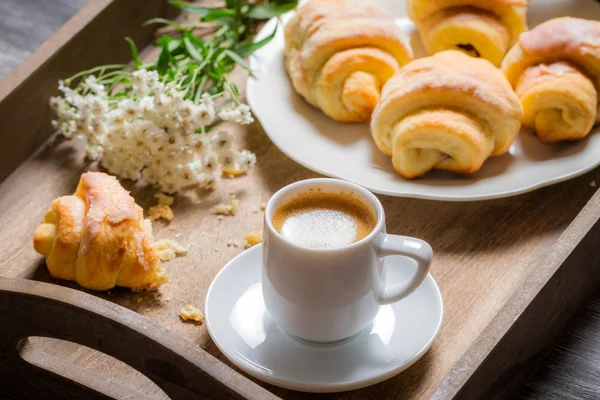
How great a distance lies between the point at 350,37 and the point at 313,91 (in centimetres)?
10

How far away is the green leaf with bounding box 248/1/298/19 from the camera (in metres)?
1.39

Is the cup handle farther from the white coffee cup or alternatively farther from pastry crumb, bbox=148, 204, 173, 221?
pastry crumb, bbox=148, 204, 173, 221

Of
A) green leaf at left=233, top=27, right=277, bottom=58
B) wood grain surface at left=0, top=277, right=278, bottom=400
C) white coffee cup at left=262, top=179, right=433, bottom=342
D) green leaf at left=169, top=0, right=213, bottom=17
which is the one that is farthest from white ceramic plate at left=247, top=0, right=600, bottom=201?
wood grain surface at left=0, top=277, right=278, bottom=400

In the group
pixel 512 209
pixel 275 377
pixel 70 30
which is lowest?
pixel 512 209

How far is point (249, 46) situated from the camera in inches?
52.8

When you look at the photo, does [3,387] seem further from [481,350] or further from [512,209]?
[512,209]

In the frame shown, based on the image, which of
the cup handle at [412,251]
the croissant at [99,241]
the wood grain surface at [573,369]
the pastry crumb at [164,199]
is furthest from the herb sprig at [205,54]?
the wood grain surface at [573,369]


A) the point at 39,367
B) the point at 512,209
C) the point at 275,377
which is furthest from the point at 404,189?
the point at 39,367

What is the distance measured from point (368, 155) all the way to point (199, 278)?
34 cm

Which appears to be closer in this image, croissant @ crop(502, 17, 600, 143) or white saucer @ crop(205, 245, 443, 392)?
white saucer @ crop(205, 245, 443, 392)

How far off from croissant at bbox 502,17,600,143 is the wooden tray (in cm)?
9

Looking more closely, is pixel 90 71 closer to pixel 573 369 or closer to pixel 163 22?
pixel 163 22

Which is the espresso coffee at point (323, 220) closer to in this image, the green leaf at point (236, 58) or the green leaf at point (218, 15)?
the green leaf at point (236, 58)

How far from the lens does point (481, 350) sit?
741 millimetres
